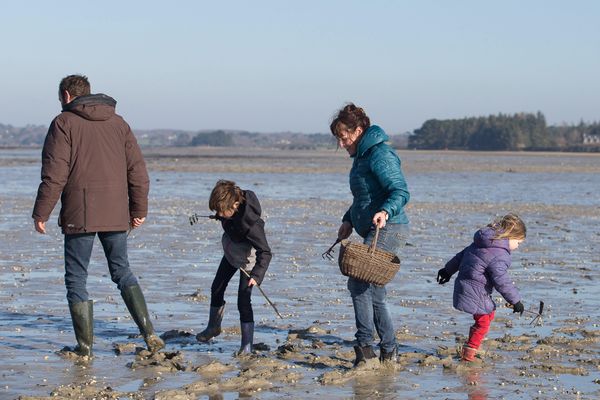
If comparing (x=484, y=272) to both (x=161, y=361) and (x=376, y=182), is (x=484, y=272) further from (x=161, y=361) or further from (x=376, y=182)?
(x=161, y=361)

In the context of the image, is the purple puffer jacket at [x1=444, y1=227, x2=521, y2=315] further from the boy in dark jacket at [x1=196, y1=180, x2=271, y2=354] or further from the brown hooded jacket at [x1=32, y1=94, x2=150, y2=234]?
the brown hooded jacket at [x1=32, y1=94, x2=150, y2=234]

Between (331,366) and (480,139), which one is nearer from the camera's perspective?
(331,366)

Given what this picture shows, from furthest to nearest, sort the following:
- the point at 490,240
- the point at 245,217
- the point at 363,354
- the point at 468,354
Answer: the point at 245,217 → the point at 490,240 → the point at 468,354 → the point at 363,354

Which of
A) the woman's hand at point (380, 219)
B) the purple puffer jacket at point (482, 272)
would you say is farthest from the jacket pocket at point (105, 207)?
the purple puffer jacket at point (482, 272)

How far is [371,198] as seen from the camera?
7.97 m

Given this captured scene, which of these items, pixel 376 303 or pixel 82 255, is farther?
pixel 82 255

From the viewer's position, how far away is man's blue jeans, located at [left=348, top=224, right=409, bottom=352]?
26.0ft

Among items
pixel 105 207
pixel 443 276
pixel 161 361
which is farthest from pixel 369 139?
pixel 161 361

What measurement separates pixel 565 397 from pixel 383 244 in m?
1.66

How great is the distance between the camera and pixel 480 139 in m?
148

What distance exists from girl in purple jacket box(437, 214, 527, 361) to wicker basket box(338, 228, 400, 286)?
740 millimetres

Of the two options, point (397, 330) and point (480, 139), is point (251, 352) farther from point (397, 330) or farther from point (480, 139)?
point (480, 139)

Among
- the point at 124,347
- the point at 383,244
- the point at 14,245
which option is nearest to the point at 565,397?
the point at 383,244

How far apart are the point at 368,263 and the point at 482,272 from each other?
98 cm
